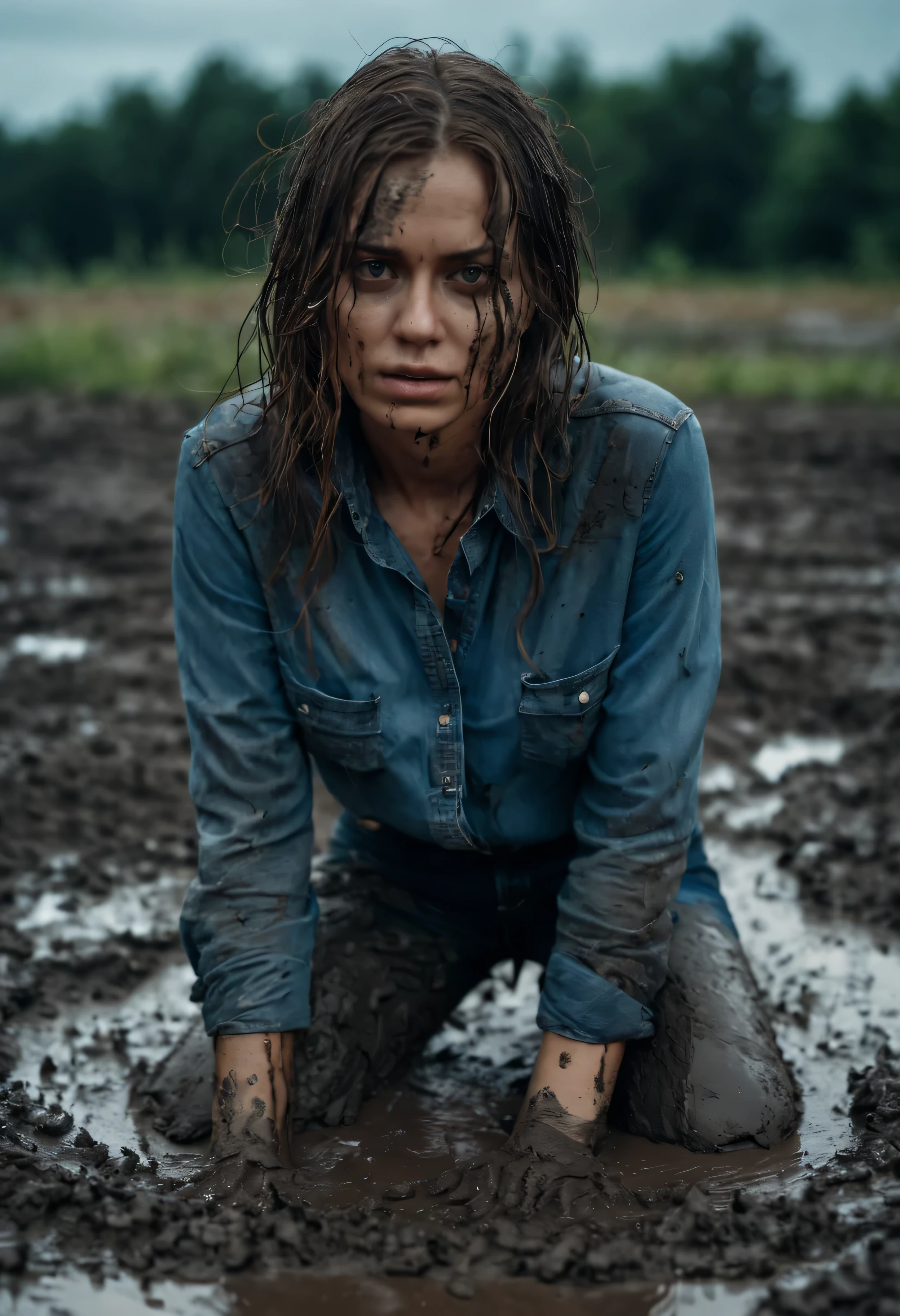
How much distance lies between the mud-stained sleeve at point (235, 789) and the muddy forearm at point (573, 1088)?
0.39 metres

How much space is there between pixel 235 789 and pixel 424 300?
829mm

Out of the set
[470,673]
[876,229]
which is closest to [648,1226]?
[470,673]

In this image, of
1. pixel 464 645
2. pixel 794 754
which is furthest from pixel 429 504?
pixel 794 754

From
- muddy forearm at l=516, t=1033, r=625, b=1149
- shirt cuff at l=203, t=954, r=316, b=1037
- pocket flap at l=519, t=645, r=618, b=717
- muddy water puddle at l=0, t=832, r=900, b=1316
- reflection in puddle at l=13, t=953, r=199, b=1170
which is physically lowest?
reflection in puddle at l=13, t=953, r=199, b=1170

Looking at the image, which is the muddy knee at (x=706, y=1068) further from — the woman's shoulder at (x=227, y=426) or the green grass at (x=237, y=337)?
the green grass at (x=237, y=337)

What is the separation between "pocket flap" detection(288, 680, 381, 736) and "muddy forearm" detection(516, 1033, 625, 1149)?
0.57 meters

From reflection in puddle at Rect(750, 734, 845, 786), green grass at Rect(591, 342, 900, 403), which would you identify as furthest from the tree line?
reflection in puddle at Rect(750, 734, 845, 786)

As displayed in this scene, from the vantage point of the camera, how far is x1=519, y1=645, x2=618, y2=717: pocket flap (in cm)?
214

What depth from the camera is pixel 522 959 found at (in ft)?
8.50

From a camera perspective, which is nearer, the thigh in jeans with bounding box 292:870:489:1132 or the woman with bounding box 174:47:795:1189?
the woman with bounding box 174:47:795:1189

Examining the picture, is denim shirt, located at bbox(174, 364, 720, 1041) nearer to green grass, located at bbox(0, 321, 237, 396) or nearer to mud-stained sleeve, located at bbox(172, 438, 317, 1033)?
mud-stained sleeve, located at bbox(172, 438, 317, 1033)

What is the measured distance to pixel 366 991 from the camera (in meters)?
2.44

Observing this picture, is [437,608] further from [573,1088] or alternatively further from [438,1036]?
[438,1036]

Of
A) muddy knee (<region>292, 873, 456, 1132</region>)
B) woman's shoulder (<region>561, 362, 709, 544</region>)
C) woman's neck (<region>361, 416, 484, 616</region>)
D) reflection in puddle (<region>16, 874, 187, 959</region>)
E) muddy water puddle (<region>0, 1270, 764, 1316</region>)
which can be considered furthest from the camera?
reflection in puddle (<region>16, 874, 187, 959</region>)
